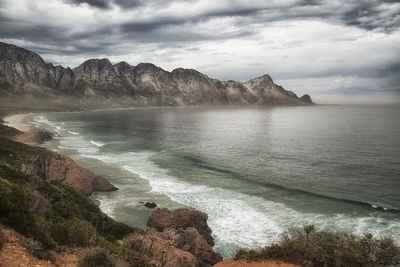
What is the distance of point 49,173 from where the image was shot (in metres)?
32.8

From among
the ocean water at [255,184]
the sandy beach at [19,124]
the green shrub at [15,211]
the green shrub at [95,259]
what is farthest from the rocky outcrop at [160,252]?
the sandy beach at [19,124]

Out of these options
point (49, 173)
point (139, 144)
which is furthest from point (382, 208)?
point (139, 144)

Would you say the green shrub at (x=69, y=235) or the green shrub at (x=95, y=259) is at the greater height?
the green shrub at (x=95, y=259)

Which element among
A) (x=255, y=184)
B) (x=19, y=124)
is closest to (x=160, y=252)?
(x=255, y=184)

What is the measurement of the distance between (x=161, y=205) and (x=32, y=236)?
65.0 ft

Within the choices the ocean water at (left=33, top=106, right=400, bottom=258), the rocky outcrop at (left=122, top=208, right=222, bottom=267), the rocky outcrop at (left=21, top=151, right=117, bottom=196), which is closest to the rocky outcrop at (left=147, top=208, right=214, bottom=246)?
the rocky outcrop at (left=122, top=208, right=222, bottom=267)

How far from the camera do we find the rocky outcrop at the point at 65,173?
31667 mm

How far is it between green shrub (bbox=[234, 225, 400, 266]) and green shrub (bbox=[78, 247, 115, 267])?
9397 mm

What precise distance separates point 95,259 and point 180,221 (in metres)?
15.0

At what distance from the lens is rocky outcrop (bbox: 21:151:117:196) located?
104 feet

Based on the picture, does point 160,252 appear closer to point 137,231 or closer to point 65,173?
point 137,231

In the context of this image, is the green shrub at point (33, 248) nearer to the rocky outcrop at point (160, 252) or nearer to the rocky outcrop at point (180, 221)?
the rocky outcrop at point (160, 252)

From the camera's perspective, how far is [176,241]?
18.5 meters

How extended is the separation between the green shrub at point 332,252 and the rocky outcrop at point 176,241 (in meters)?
3.02
